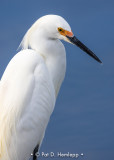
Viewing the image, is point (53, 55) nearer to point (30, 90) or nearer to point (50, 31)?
point (50, 31)

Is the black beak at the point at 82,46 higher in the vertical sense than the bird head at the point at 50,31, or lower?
lower

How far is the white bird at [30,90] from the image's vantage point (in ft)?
10.5

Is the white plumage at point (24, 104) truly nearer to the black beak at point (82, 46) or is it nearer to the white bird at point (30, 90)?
the white bird at point (30, 90)

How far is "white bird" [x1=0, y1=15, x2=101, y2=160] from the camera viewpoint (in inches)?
126

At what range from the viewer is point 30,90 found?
325 centimetres

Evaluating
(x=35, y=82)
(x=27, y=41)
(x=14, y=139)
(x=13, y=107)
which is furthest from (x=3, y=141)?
(x=27, y=41)

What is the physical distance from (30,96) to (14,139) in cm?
37

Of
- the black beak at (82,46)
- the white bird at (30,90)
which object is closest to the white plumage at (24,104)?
the white bird at (30,90)

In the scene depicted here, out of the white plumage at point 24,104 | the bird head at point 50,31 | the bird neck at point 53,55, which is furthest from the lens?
the bird neck at point 53,55

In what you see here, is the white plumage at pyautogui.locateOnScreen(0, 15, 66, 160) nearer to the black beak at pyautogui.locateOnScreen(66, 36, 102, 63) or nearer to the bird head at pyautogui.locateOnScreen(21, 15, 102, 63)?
the bird head at pyautogui.locateOnScreen(21, 15, 102, 63)

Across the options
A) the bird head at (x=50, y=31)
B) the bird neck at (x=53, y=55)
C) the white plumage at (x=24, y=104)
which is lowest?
the white plumage at (x=24, y=104)

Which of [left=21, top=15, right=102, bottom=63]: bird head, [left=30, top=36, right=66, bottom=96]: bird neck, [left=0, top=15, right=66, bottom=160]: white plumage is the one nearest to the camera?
[left=0, top=15, right=66, bottom=160]: white plumage

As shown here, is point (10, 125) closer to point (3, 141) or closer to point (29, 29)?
point (3, 141)

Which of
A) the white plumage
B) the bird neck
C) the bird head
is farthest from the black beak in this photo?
the white plumage
